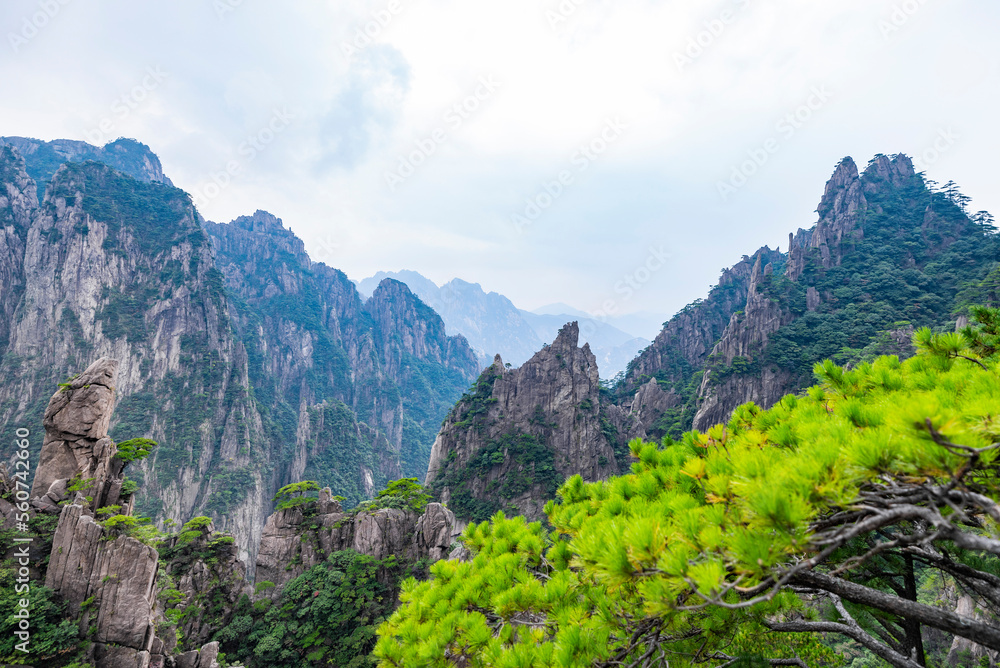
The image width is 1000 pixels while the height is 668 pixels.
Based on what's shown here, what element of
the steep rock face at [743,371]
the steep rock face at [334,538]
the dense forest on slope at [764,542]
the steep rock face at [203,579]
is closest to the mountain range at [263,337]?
the steep rock face at [743,371]

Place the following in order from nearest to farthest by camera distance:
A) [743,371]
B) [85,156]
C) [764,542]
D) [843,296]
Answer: [764,542]
[743,371]
[843,296]
[85,156]

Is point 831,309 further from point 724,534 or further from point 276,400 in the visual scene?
point 276,400

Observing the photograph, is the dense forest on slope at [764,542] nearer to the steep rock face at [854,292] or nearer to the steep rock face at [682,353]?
the steep rock face at [854,292]

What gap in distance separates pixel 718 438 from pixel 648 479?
68 centimetres

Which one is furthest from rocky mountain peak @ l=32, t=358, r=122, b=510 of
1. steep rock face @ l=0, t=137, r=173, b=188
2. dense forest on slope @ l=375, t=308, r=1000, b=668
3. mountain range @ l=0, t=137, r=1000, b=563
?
steep rock face @ l=0, t=137, r=173, b=188

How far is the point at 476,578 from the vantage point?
2994mm

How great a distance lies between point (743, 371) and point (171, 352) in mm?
72005

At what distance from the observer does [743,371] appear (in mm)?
35625

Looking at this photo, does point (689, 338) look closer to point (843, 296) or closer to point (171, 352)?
point (843, 296)

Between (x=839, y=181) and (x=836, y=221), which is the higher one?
(x=839, y=181)

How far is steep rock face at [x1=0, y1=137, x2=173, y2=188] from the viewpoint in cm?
7194

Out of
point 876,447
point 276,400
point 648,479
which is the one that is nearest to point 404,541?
point 648,479

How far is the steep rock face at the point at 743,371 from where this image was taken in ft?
113

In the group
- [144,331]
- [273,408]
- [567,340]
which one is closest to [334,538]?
[567,340]
